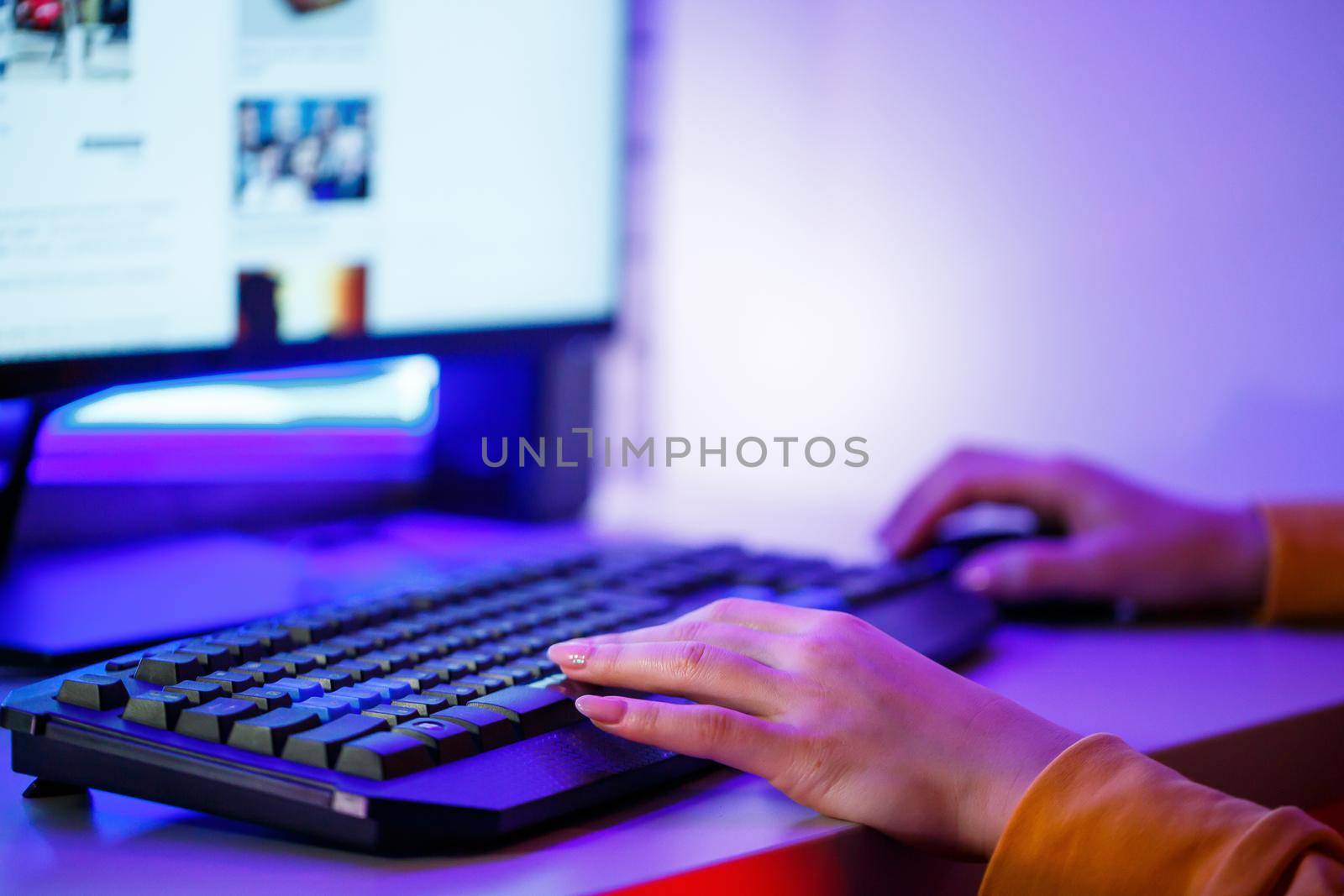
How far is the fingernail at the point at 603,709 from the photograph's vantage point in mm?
465

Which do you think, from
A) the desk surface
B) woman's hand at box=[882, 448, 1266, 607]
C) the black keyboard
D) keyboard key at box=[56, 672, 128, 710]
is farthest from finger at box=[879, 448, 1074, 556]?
keyboard key at box=[56, 672, 128, 710]

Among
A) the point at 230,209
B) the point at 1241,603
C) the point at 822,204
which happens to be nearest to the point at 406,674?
the point at 230,209

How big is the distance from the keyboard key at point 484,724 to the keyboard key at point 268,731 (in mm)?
45

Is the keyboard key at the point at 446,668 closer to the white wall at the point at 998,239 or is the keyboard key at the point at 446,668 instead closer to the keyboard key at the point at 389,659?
the keyboard key at the point at 389,659

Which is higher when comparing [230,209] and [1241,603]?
[230,209]

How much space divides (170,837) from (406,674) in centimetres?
10

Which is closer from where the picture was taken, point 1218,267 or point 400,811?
point 400,811

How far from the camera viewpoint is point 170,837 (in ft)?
1.35

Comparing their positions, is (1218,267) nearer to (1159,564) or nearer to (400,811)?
(1159,564)

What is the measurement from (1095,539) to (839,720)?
399mm

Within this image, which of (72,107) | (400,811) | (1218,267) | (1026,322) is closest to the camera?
(400,811)

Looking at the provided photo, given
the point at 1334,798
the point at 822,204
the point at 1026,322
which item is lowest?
→ the point at 1334,798

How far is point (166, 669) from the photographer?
458 mm

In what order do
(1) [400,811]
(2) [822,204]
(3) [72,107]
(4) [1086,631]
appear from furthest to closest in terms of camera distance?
1. (2) [822,204]
2. (4) [1086,631]
3. (3) [72,107]
4. (1) [400,811]
